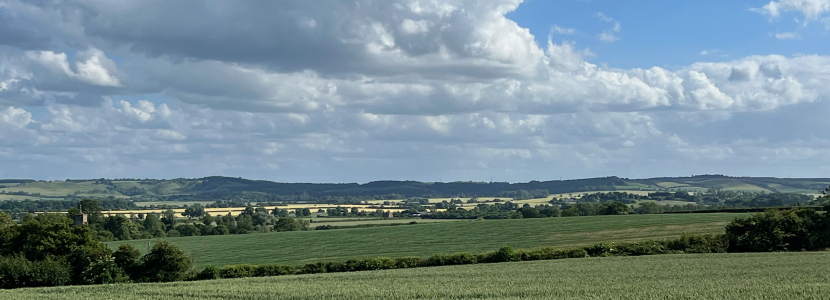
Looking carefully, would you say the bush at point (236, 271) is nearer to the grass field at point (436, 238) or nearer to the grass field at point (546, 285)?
the grass field at point (546, 285)

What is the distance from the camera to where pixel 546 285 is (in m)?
40.4

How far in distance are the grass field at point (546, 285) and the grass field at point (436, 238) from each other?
106ft

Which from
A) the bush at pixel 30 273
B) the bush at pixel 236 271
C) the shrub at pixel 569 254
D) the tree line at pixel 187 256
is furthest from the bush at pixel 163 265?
the shrub at pixel 569 254

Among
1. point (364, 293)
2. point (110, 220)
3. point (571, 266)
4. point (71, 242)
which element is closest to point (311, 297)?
point (364, 293)

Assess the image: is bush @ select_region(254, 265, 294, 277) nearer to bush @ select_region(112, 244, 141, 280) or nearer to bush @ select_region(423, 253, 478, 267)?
bush @ select_region(112, 244, 141, 280)

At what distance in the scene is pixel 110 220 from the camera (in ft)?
447

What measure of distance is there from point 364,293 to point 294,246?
2602 inches

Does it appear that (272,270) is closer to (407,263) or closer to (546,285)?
(407,263)

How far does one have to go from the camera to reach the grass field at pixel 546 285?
35.4 metres

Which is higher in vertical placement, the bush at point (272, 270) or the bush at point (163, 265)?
the bush at point (163, 265)

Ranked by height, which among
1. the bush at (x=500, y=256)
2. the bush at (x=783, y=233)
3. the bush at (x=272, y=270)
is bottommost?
the bush at (x=272, y=270)

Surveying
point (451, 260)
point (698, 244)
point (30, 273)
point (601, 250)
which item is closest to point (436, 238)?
point (601, 250)

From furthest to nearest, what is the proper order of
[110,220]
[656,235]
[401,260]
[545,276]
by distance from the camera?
[110,220]
[656,235]
[401,260]
[545,276]

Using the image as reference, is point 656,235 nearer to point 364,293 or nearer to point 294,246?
point 294,246
